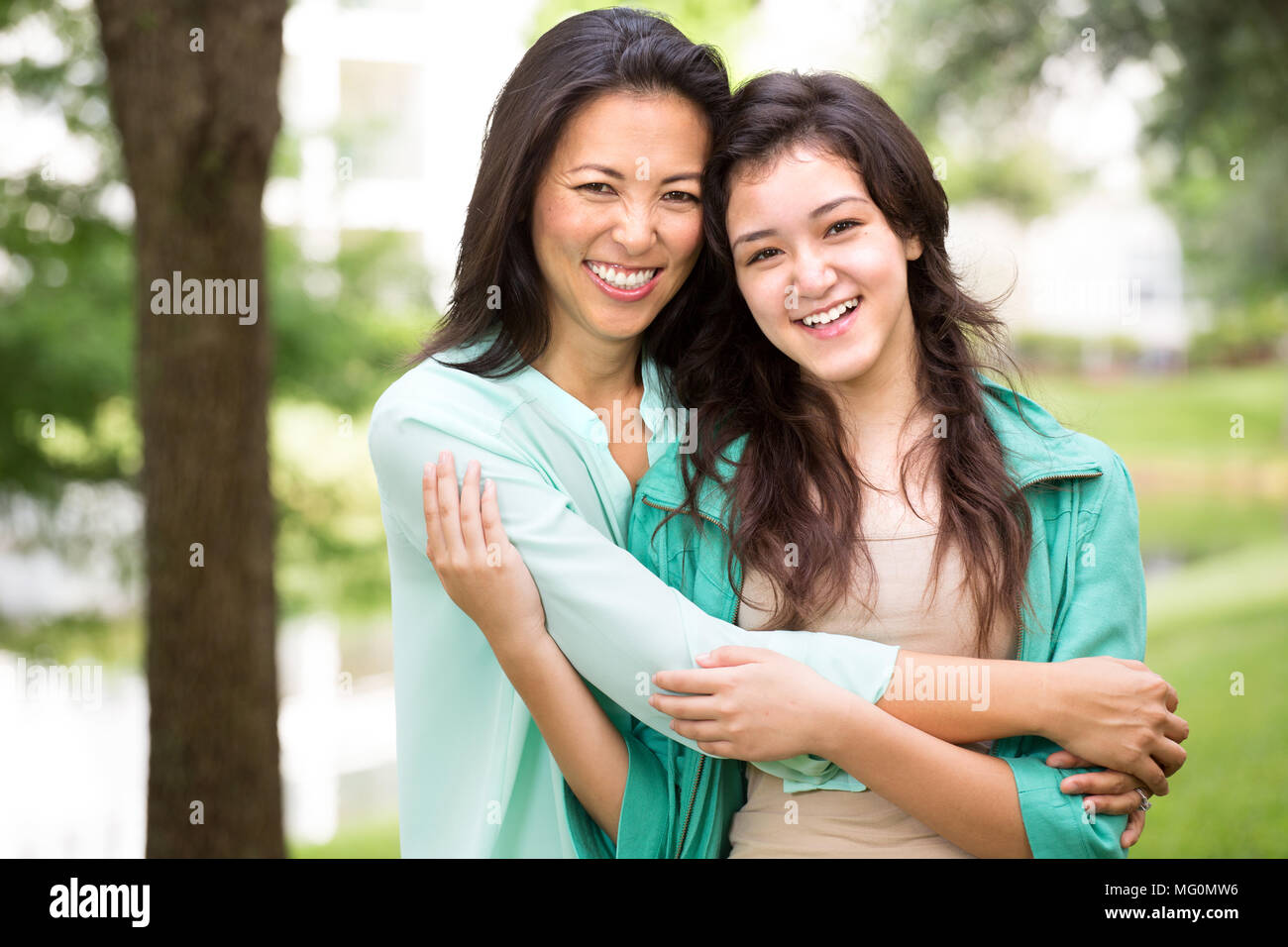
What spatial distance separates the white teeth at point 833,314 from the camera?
2199 millimetres

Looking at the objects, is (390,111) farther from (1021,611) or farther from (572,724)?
(1021,611)

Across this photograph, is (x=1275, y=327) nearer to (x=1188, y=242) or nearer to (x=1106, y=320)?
(x=1106, y=320)

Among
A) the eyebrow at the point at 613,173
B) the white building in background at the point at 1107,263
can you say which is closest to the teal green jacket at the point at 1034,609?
the eyebrow at the point at 613,173

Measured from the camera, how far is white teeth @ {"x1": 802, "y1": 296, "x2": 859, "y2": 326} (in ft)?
7.22

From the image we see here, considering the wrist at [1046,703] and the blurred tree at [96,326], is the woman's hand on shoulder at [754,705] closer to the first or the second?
the wrist at [1046,703]

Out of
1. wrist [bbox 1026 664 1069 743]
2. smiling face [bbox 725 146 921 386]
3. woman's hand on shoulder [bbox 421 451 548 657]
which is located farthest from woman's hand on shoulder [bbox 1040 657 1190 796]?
woman's hand on shoulder [bbox 421 451 548 657]

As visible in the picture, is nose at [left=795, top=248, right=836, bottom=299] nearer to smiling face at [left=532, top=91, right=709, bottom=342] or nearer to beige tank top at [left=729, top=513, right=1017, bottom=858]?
smiling face at [left=532, top=91, right=709, bottom=342]

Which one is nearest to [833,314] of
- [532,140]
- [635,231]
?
[635,231]

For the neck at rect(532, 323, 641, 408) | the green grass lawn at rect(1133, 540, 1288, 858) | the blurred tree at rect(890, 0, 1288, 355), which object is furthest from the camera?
the blurred tree at rect(890, 0, 1288, 355)

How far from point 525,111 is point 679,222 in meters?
0.36

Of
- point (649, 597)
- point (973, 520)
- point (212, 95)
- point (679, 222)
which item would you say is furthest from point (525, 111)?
point (212, 95)

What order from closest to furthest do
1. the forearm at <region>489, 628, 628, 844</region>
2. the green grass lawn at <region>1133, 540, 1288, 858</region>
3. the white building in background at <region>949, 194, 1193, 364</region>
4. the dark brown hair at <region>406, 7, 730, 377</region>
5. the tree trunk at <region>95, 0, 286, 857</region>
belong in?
the forearm at <region>489, 628, 628, 844</region>, the dark brown hair at <region>406, 7, 730, 377</region>, the tree trunk at <region>95, 0, 286, 857</region>, the green grass lawn at <region>1133, 540, 1288, 858</region>, the white building in background at <region>949, 194, 1193, 364</region>

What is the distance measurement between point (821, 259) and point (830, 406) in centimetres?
34

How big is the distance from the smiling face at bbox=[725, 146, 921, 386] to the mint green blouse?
1.31 feet
